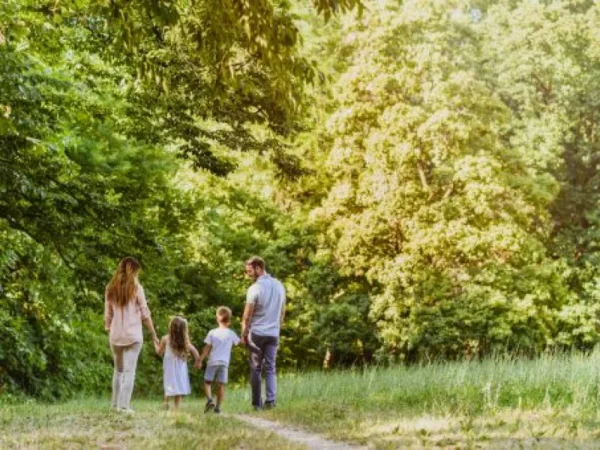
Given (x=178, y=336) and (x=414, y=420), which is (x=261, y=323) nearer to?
(x=178, y=336)

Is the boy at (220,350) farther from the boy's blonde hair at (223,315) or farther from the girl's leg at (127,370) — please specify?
the girl's leg at (127,370)

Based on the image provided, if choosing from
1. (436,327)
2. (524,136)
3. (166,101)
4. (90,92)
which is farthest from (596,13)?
(166,101)

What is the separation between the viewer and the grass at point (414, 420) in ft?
22.5

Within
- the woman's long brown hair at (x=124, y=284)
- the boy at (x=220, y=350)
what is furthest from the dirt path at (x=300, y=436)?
the woman's long brown hair at (x=124, y=284)

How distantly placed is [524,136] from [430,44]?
712 cm

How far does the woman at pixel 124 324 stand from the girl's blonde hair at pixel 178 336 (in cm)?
123

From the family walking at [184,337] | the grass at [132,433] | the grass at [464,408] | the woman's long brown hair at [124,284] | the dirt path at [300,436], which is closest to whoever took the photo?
the grass at [132,433]

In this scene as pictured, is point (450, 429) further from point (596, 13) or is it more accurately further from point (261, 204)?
point (596, 13)

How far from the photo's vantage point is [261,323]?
11.5m

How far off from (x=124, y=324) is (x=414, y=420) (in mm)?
3926

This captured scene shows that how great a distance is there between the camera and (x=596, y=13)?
3316 centimetres

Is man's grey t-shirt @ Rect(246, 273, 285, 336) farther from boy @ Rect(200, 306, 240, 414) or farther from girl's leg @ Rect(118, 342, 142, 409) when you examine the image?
girl's leg @ Rect(118, 342, 142, 409)

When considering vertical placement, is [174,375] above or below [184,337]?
below

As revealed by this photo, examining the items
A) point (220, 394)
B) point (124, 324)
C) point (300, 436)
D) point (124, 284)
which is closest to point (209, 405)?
point (220, 394)
